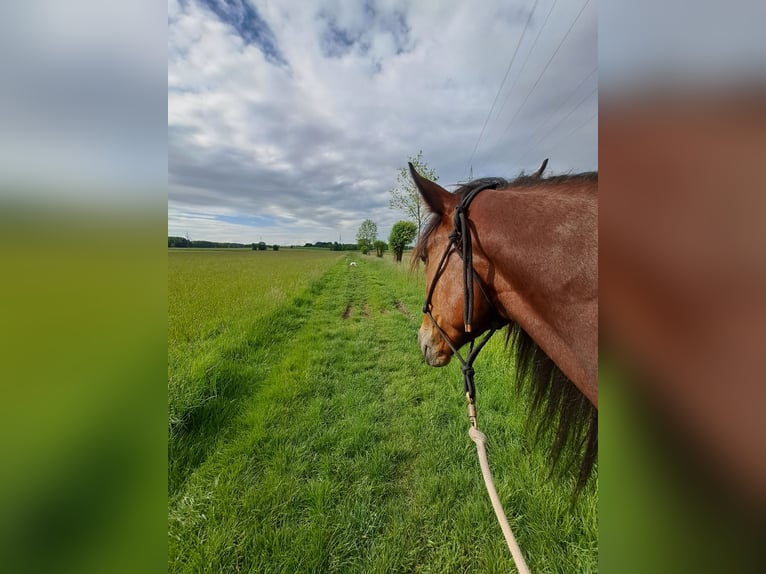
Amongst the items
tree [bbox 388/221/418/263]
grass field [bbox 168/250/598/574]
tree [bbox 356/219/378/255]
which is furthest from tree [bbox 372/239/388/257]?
grass field [bbox 168/250/598/574]

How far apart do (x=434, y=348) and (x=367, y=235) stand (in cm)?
7299

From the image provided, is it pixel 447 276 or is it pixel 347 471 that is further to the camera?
pixel 347 471

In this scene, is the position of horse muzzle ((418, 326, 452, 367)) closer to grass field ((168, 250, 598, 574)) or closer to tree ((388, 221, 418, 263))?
grass field ((168, 250, 598, 574))

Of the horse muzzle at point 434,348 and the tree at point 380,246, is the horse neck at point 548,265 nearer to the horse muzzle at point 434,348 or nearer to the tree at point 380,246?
the horse muzzle at point 434,348

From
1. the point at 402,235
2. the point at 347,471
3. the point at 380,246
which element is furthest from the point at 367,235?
the point at 347,471

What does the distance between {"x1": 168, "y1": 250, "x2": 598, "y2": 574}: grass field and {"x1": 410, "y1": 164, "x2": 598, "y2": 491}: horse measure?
94 cm

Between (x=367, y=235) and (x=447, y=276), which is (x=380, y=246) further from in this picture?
(x=447, y=276)

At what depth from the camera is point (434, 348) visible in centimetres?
243
